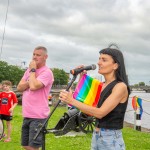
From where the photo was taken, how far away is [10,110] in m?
8.50

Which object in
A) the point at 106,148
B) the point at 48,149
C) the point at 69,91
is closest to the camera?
the point at 69,91

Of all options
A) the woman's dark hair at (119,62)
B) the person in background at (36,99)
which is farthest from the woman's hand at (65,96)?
the person in background at (36,99)

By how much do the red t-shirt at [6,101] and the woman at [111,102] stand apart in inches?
227

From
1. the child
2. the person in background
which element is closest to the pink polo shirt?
the person in background

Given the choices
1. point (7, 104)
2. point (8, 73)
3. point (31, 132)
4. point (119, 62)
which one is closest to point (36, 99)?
point (31, 132)

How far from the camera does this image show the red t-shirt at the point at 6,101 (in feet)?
28.6

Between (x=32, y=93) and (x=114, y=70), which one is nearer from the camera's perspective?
(x=114, y=70)

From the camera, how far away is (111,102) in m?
3.00

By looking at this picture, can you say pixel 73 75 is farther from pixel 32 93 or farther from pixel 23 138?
pixel 23 138

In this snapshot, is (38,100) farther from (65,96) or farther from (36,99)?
(65,96)

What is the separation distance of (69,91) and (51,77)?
1993 mm

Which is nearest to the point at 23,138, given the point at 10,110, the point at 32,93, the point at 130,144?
the point at 32,93

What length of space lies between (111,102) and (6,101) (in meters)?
6.10

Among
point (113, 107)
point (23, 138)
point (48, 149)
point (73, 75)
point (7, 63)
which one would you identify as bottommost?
point (48, 149)
